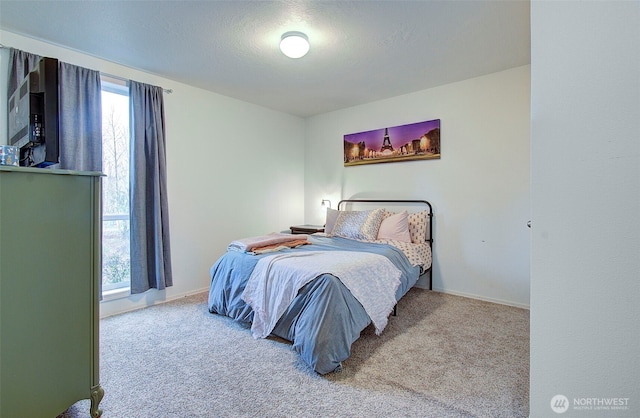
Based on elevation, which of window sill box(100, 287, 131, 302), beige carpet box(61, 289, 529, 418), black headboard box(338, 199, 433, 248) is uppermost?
black headboard box(338, 199, 433, 248)

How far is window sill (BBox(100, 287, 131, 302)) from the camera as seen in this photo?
2.90 meters

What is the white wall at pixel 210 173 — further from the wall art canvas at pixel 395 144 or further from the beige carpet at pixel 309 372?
the wall art canvas at pixel 395 144

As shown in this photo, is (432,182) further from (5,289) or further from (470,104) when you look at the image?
(5,289)

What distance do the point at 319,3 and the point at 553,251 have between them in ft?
6.83

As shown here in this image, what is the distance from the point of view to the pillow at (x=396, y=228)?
11.5 feet

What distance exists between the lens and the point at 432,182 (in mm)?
3729

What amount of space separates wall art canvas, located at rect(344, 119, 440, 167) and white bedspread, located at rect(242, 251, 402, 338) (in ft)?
5.88

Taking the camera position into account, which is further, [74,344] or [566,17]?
[74,344]

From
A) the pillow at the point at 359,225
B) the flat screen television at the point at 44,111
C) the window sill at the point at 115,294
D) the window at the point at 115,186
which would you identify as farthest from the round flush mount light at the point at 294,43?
the window sill at the point at 115,294

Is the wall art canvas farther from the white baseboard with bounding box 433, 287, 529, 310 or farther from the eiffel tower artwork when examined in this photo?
the white baseboard with bounding box 433, 287, 529, 310

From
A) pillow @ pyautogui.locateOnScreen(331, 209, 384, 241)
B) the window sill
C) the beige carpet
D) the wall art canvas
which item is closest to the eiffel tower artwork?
the wall art canvas

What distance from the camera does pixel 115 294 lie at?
9.73 ft

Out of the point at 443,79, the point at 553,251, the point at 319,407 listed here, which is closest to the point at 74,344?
the point at 319,407

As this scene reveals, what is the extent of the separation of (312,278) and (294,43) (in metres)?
1.89
